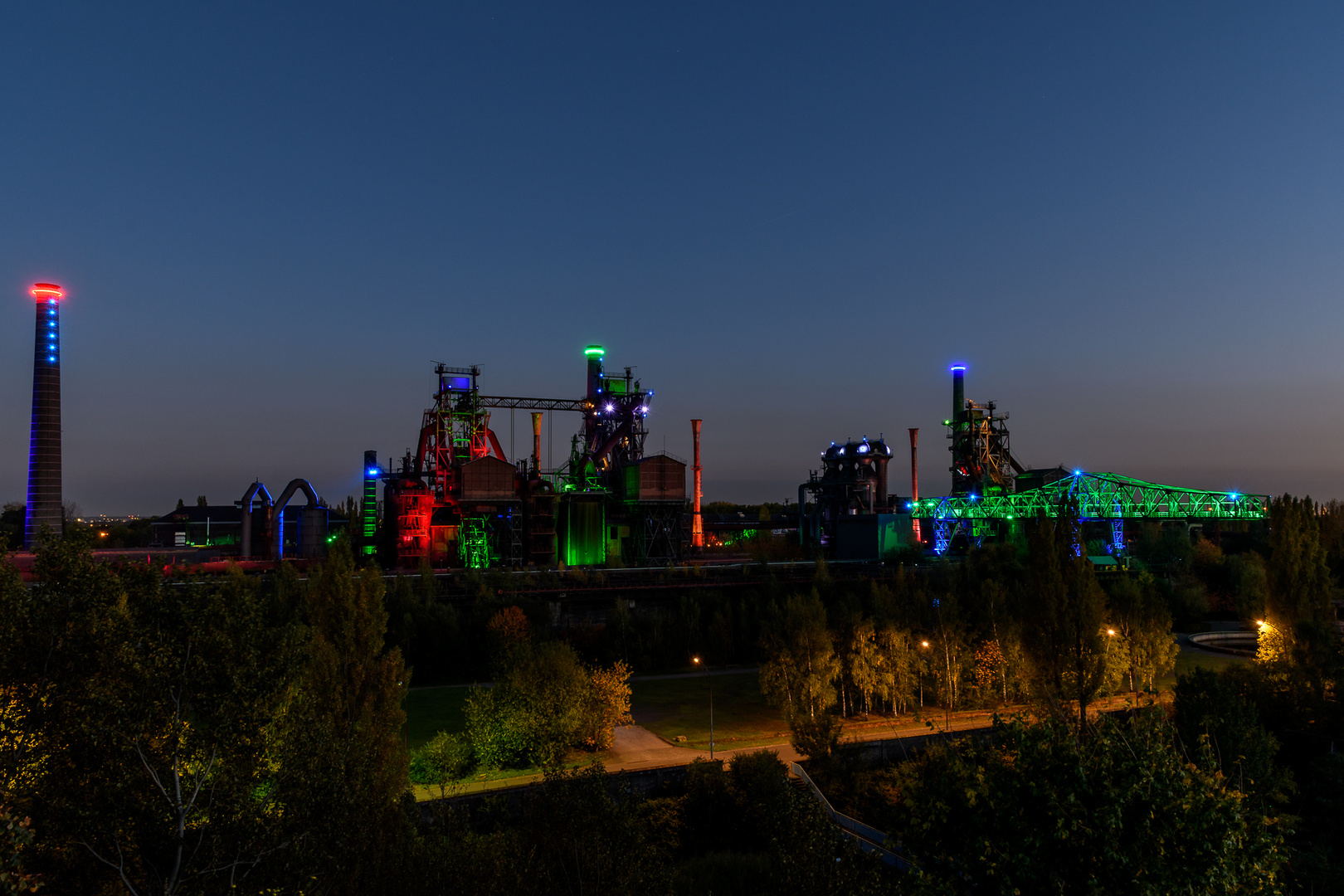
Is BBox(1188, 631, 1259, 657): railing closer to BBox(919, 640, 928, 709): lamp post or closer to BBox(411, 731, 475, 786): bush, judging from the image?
BBox(919, 640, 928, 709): lamp post

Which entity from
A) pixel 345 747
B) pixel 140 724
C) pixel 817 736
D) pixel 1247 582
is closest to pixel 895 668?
pixel 817 736

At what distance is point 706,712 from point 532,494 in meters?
40.9

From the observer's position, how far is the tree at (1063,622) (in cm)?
3534

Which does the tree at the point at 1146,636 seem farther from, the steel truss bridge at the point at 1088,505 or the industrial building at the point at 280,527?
the industrial building at the point at 280,527

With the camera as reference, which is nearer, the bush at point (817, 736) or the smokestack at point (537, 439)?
the bush at point (817, 736)

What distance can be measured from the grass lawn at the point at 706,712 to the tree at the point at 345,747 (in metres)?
14.0

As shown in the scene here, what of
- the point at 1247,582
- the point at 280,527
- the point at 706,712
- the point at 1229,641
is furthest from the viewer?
the point at 280,527

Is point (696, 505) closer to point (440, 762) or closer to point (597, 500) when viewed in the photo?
point (597, 500)

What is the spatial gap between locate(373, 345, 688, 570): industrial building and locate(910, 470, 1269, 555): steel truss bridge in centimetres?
3217

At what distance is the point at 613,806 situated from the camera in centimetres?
1930

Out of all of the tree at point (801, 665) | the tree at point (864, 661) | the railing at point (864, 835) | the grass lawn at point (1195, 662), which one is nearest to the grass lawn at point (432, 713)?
the tree at point (801, 665)

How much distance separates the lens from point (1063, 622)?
117 ft

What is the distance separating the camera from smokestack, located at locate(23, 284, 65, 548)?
68188mm

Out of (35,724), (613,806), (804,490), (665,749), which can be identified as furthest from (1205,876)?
(804,490)
